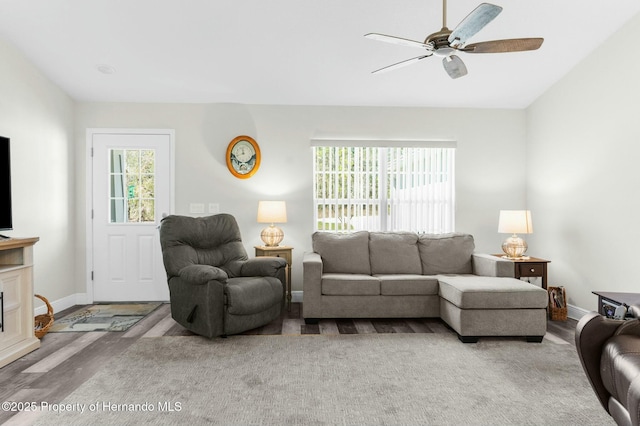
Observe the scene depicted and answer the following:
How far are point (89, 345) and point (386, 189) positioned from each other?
353cm

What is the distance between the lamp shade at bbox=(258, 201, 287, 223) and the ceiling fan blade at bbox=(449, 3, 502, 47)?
2.62 meters

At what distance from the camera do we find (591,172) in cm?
383

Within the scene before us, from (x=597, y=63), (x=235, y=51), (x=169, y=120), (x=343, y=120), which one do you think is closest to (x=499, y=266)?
(x=597, y=63)

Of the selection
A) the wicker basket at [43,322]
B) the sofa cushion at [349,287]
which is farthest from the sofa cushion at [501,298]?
the wicker basket at [43,322]

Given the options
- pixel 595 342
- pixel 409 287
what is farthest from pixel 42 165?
pixel 595 342

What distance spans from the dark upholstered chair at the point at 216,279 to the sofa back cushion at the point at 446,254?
1.61 m

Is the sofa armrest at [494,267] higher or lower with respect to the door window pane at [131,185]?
lower

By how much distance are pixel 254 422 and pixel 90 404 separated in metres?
0.96

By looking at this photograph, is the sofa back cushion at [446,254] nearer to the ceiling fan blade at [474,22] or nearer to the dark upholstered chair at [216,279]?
the dark upholstered chair at [216,279]

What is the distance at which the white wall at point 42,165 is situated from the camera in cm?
364

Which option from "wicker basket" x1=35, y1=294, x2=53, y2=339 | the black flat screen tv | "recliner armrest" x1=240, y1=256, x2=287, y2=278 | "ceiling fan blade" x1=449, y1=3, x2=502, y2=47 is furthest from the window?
the black flat screen tv

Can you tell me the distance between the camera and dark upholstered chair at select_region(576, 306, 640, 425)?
1.37 metres

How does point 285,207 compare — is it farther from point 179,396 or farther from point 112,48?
point 179,396

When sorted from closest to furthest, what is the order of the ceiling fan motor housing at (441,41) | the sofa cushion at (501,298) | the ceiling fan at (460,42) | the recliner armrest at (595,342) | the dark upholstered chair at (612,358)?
the dark upholstered chair at (612,358)
the recliner armrest at (595,342)
the ceiling fan at (460,42)
the ceiling fan motor housing at (441,41)
the sofa cushion at (501,298)
